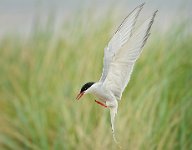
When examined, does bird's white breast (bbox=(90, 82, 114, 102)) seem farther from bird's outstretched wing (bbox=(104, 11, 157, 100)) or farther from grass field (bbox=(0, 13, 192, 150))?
grass field (bbox=(0, 13, 192, 150))

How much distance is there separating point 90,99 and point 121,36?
1909 mm

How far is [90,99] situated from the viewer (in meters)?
2.62

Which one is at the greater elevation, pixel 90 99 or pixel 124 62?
pixel 124 62

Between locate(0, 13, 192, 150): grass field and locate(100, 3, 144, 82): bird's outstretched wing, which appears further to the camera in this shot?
locate(0, 13, 192, 150): grass field

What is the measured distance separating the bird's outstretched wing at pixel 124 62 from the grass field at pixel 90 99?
145 cm

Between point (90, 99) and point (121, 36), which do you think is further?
point (90, 99)

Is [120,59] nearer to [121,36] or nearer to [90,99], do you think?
[121,36]

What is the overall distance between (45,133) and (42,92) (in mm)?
455

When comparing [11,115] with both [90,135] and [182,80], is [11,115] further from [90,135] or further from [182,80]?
[182,80]

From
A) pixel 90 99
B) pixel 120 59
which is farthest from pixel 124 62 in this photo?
pixel 90 99

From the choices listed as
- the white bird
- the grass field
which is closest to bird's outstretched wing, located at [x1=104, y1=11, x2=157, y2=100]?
the white bird

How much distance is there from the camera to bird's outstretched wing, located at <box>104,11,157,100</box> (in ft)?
2.28

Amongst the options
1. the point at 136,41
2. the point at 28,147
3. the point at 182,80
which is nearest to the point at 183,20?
the point at 182,80

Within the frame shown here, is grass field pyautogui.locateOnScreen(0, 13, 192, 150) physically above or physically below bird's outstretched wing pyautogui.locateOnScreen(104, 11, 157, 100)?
below
